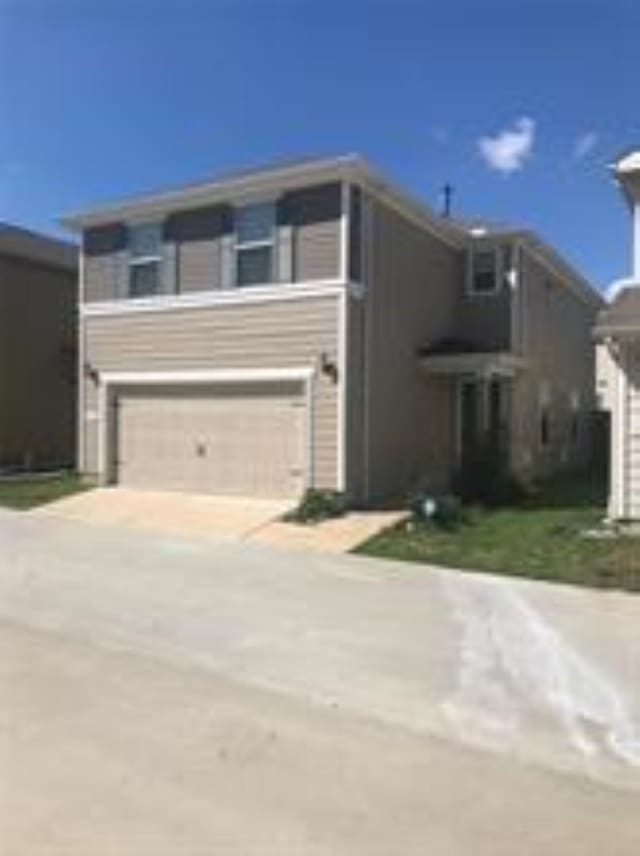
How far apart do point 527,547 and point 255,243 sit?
7771 millimetres

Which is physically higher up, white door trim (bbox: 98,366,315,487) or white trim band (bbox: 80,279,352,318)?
white trim band (bbox: 80,279,352,318)

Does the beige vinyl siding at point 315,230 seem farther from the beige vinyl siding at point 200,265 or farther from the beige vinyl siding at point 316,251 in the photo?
the beige vinyl siding at point 200,265

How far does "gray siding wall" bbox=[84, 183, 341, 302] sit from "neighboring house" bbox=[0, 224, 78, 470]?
4942mm

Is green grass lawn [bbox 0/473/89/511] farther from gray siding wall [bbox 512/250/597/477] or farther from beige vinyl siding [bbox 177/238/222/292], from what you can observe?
gray siding wall [bbox 512/250/597/477]

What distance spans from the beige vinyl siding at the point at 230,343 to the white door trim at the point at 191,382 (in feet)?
0.33

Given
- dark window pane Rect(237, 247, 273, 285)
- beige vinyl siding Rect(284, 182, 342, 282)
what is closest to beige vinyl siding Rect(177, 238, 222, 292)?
dark window pane Rect(237, 247, 273, 285)

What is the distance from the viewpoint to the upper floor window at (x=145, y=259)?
63.3 feet

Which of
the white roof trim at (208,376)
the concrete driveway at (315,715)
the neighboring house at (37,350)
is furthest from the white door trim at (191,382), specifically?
the concrete driveway at (315,715)

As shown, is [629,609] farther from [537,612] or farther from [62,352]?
[62,352]

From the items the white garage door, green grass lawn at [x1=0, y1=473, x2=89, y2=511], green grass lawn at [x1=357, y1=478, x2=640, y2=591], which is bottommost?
green grass lawn at [x1=357, y1=478, x2=640, y2=591]

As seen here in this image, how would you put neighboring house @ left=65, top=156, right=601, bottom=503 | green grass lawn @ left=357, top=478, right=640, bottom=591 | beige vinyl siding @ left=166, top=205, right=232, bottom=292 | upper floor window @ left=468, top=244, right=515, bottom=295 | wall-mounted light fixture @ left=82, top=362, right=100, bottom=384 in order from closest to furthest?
green grass lawn @ left=357, top=478, right=640, bottom=591 → neighboring house @ left=65, top=156, right=601, bottom=503 → beige vinyl siding @ left=166, top=205, right=232, bottom=292 → wall-mounted light fixture @ left=82, top=362, right=100, bottom=384 → upper floor window @ left=468, top=244, right=515, bottom=295

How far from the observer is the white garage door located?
1747cm

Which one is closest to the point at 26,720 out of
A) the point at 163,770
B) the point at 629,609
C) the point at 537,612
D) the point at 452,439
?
the point at 163,770

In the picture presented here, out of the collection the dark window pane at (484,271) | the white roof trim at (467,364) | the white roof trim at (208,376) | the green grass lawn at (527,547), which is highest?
the dark window pane at (484,271)
